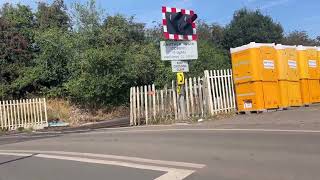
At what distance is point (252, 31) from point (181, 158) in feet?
138

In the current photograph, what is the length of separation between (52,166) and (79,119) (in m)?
19.5

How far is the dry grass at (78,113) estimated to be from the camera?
30.6 m

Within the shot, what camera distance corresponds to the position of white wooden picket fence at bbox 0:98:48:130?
29.2 metres

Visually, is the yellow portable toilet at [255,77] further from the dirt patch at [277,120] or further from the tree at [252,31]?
the tree at [252,31]

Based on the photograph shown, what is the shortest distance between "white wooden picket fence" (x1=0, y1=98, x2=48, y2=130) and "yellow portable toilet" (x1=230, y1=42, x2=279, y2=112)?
44.3 ft

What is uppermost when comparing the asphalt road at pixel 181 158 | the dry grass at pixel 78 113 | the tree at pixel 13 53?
the tree at pixel 13 53

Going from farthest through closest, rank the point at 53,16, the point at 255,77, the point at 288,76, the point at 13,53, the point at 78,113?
the point at 53,16, the point at 13,53, the point at 78,113, the point at 288,76, the point at 255,77

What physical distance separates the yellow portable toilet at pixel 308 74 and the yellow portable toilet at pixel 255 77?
5.14 ft

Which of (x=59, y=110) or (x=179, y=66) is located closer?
(x=179, y=66)

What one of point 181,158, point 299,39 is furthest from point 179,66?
point 299,39

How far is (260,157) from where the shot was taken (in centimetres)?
972

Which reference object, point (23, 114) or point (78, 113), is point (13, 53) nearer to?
point (23, 114)

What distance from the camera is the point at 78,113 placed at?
31438mm

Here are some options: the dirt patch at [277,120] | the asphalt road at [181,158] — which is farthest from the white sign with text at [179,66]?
the asphalt road at [181,158]
